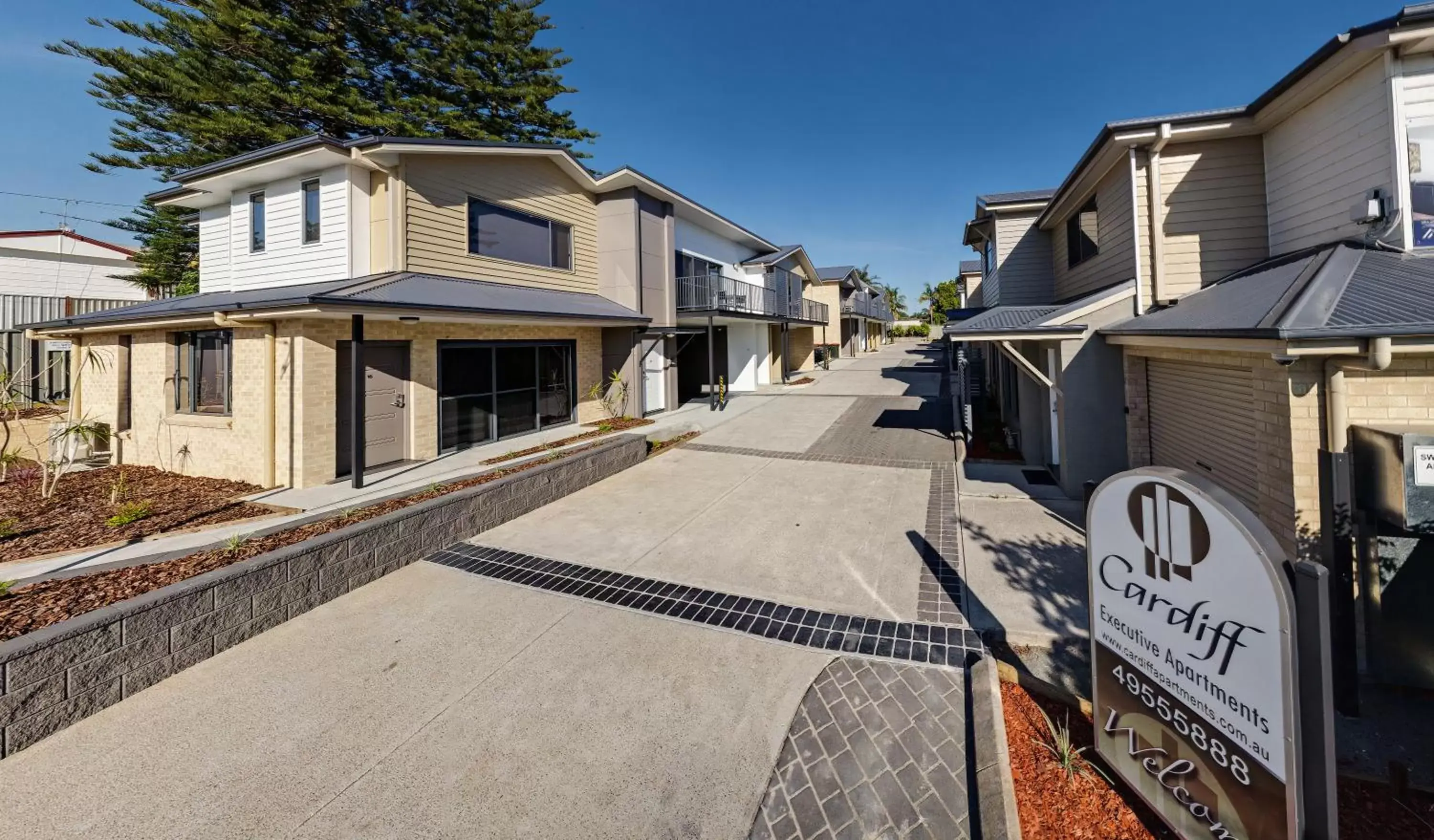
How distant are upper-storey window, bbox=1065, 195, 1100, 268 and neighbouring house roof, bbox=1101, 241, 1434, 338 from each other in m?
3.26

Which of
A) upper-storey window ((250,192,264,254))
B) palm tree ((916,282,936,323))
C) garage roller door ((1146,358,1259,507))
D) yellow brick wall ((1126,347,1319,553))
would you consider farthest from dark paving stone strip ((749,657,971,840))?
palm tree ((916,282,936,323))

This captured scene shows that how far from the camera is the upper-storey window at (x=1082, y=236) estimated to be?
9.87 metres

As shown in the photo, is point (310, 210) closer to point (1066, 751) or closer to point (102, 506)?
point (102, 506)

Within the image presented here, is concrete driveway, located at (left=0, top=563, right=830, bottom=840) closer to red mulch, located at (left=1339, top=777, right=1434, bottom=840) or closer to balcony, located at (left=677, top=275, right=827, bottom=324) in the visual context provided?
red mulch, located at (left=1339, top=777, right=1434, bottom=840)

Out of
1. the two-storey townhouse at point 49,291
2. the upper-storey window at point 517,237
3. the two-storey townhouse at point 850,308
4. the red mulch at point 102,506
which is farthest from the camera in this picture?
the two-storey townhouse at point 850,308

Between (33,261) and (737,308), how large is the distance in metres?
32.9

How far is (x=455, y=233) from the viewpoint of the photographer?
11.6m

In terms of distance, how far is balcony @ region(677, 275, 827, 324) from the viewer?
18.2m

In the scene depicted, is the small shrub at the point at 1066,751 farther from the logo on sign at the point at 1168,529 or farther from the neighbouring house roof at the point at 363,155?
the neighbouring house roof at the point at 363,155

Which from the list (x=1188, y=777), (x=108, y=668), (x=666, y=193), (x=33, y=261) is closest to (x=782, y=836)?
(x=1188, y=777)

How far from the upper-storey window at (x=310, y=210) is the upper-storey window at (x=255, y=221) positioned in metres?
1.47

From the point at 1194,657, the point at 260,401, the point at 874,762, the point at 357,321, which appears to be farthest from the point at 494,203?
the point at 1194,657

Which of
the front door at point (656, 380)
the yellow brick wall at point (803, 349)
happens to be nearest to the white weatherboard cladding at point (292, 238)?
the front door at point (656, 380)

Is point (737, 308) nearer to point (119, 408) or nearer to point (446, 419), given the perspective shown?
point (446, 419)
